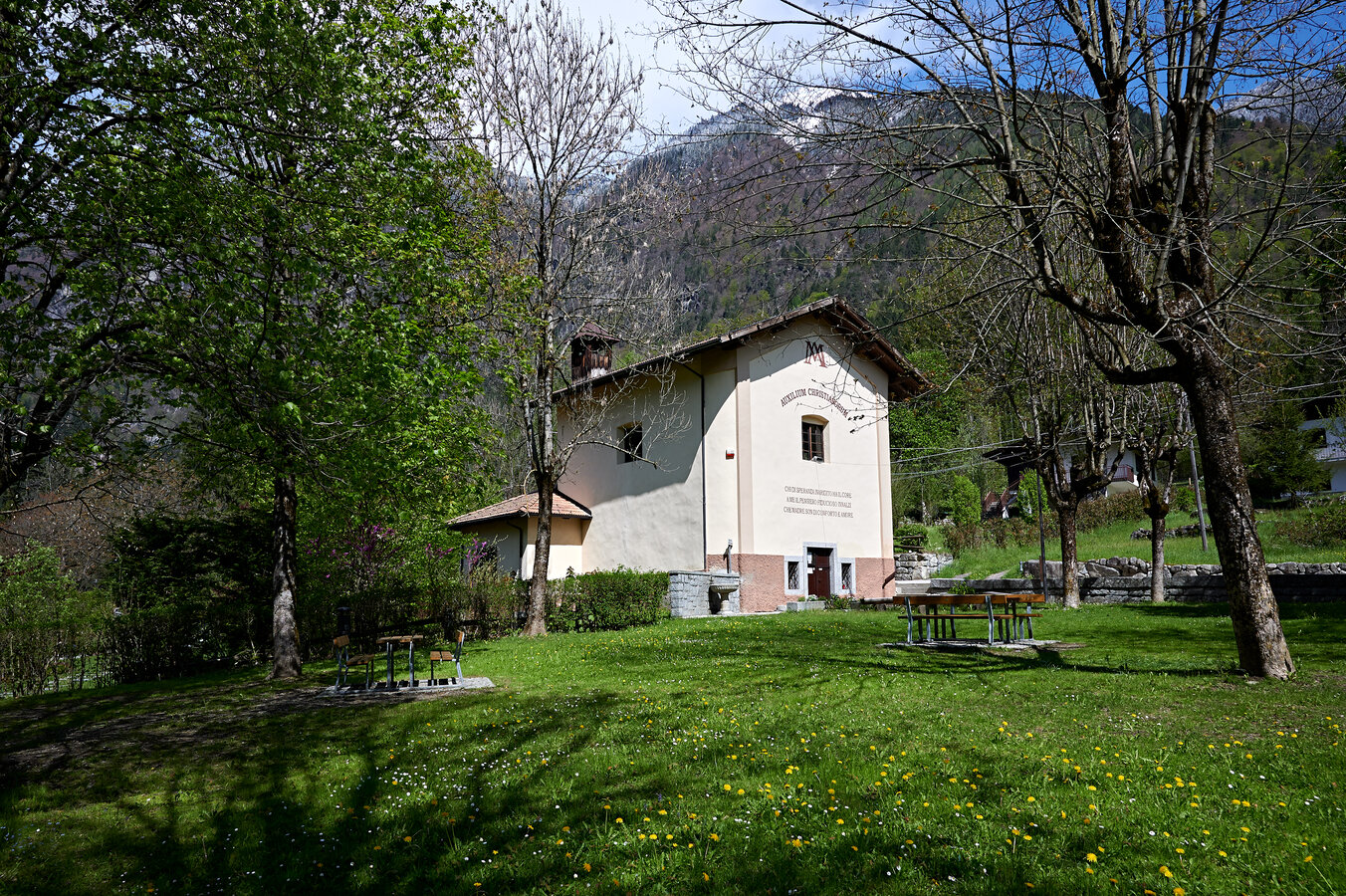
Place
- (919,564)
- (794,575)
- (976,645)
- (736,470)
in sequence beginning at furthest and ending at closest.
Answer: (919,564)
(794,575)
(736,470)
(976,645)

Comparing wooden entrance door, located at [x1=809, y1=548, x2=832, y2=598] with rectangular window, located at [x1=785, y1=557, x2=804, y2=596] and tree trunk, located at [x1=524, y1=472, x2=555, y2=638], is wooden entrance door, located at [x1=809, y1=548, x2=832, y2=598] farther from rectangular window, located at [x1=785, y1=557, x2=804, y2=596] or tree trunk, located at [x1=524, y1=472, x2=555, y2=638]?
tree trunk, located at [x1=524, y1=472, x2=555, y2=638]

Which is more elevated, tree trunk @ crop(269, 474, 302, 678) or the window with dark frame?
the window with dark frame

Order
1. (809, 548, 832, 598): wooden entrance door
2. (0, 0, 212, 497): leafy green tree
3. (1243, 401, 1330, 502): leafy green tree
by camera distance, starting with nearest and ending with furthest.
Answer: (0, 0, 212, 497): leafy green tree
(809, 548, 832, 598): wooden entrance door
(1243, 401, 1330, 502): leafy green tree

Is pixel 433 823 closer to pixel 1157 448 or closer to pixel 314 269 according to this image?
pixel 314 269

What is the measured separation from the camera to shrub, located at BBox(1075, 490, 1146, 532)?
105 feet

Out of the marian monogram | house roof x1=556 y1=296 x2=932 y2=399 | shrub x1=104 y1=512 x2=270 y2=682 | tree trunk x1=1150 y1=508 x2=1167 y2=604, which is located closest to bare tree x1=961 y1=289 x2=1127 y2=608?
tree trunk x1=1150 y1=508 x2=1167 y2=604

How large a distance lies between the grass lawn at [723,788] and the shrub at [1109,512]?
25.0 meters

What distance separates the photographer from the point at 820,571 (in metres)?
22.3

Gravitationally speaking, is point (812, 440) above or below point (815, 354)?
below

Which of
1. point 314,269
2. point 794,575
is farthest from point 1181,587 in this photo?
point 314,269

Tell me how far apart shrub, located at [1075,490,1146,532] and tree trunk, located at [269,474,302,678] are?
30022 millimetres

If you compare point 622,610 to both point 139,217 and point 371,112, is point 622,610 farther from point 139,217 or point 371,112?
point 139,217

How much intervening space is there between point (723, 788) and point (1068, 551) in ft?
52.2

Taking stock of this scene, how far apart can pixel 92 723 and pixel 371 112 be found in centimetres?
868
